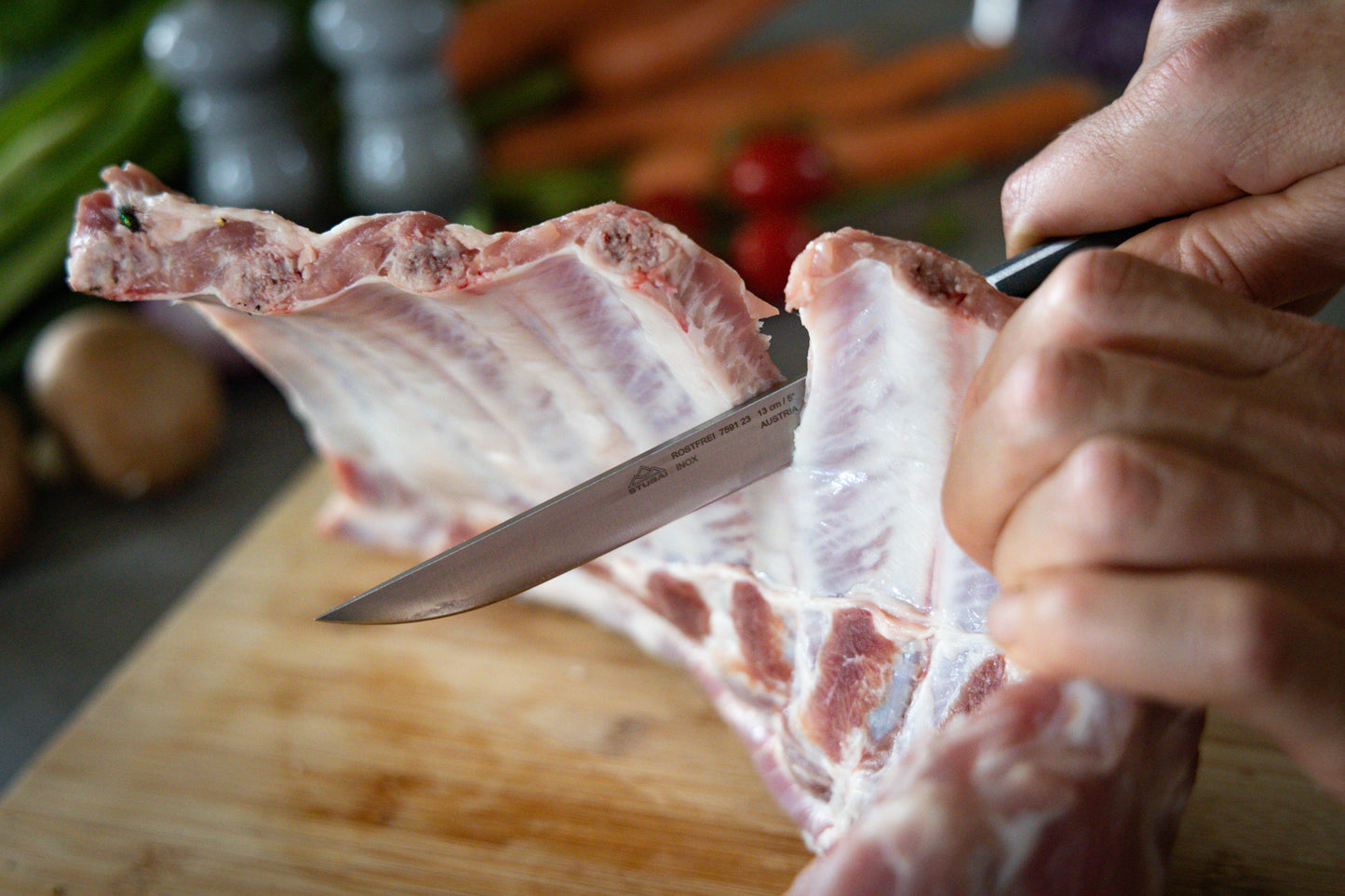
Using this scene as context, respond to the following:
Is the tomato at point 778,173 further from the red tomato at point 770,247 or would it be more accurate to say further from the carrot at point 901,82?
the carrot at point 901,82

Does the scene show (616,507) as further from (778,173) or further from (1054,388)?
(778,173)

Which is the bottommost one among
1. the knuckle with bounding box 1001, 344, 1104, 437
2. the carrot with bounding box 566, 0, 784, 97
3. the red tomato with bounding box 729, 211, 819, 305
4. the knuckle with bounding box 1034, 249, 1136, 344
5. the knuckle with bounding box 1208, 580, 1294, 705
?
the red tomato with bounding box 729, 211, 819, 305

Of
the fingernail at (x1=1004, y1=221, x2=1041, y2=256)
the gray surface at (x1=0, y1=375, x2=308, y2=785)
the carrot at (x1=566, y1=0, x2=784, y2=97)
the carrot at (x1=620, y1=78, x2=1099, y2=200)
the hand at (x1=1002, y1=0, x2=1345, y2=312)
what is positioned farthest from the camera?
the carrot at (x1=566, y1=0, x2=784, y2=97)

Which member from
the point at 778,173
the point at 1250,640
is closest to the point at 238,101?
the point at 778,173

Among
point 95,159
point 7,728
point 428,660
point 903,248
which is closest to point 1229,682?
point 903,248

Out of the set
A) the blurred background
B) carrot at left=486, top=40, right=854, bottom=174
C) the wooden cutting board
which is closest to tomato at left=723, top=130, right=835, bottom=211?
the blurred background

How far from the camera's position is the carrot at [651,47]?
12.7 ft

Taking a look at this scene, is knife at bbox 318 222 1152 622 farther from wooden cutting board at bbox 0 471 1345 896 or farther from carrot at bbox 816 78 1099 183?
carrot at bbox 816 78 1099 183

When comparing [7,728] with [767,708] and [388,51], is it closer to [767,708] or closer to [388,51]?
[767,708]

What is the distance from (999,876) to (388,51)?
2.57 metres

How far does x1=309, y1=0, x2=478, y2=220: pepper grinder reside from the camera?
2863 millimetres

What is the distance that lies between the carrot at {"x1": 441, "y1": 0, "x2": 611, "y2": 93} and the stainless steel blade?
2620 millimetres

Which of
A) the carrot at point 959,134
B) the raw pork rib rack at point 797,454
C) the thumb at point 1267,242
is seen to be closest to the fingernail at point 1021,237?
the thumb at point 1267,242

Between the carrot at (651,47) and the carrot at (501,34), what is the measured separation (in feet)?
0.43
